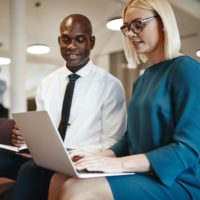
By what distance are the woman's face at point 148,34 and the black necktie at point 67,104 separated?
2.03 feet

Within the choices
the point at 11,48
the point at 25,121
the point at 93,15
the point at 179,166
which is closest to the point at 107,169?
the point at 179,166

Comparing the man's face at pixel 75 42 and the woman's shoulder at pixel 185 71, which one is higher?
the man's face at pixel 75 42

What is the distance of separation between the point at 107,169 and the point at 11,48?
393cm

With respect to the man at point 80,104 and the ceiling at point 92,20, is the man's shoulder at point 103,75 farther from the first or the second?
the ceiling at point 92,20

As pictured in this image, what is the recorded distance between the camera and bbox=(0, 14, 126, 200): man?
165cm

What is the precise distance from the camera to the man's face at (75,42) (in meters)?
1.87

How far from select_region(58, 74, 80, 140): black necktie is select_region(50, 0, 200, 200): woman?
1.51ft

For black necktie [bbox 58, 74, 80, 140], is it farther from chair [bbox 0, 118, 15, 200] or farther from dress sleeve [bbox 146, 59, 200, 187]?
dress sleeve [bbox 146, 59, 200, 187]

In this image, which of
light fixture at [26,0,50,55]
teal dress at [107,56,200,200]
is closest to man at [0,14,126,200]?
teal dress at [107,56,200,200]

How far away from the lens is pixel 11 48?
468 centimetres

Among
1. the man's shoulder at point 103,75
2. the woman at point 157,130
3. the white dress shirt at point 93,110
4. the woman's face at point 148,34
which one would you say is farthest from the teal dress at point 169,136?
the man's shoulder at point 103,75

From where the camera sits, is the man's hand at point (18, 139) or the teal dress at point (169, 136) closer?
Answer: the teal dress at point (169, 136)

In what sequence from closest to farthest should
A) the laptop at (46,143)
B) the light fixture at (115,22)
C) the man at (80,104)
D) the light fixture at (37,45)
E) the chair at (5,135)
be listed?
the laptop at (46,143) → the man at (80,104) → the chair at (5,135) → the light fixture at (115,22) → the light fixture at (37,45)

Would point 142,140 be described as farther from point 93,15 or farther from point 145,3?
point 93,15
